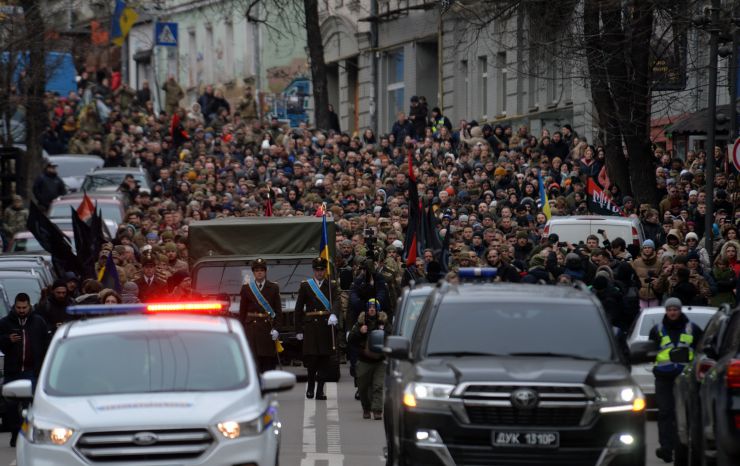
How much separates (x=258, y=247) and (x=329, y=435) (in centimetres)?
952

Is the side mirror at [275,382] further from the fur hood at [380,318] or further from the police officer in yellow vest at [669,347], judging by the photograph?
the fur hood at [380,318]

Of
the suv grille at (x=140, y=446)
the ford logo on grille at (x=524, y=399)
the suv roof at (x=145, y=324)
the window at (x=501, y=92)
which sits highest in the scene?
the window at (x=501, y=92)

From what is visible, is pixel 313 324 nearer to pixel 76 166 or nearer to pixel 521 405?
pixel 521 405

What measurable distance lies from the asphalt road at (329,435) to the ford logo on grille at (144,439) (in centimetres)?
443

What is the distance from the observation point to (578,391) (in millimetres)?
12977

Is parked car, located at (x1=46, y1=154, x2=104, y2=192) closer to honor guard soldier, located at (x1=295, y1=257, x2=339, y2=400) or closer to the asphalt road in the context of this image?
the asphalt road

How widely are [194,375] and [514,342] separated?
7.71 ft

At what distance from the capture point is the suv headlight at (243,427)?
1239 cm

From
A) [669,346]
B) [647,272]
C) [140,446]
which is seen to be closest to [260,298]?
[647,272]

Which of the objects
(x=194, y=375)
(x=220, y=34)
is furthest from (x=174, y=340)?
(x=220, y=34)

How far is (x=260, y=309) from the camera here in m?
22.9

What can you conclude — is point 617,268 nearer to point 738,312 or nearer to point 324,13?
point 738,312

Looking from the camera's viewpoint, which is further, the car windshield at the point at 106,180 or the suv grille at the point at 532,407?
the car windshield at the point at 106,180

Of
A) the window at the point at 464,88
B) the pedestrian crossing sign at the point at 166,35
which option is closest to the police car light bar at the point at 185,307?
the window at the point at 464,88
